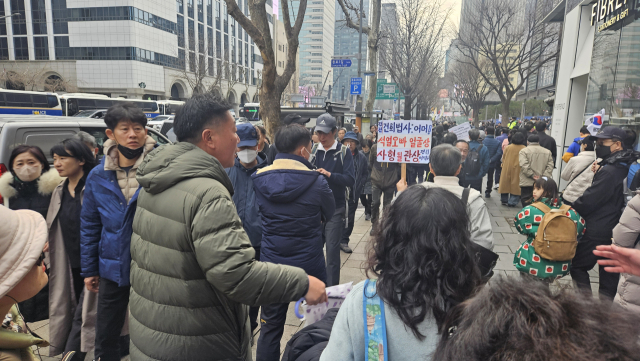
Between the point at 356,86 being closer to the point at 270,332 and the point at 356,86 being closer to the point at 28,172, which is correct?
the point at 28,172

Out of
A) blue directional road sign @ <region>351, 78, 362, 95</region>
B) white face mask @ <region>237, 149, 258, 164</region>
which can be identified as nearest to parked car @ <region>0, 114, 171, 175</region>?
white face mask @ <region>237, 149, 258, 164</region>

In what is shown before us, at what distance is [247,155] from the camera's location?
3.43m

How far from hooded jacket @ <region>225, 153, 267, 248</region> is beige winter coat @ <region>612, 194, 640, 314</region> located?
2770 millimetres

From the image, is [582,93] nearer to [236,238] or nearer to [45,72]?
[236,238]

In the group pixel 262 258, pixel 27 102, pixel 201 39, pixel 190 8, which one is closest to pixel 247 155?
pixel 262 258

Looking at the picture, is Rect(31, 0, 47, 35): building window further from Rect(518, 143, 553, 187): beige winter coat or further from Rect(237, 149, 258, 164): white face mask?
Rect(237, 149, 258, 164): white face mask

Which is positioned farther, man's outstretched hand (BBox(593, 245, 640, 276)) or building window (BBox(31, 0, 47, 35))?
building window (BBox(31, 0, 47, 35))

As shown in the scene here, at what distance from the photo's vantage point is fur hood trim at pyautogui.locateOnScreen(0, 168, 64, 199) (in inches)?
127

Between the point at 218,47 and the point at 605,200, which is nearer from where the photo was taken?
the point at 605,200

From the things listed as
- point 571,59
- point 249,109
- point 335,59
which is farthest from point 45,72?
point 571,59

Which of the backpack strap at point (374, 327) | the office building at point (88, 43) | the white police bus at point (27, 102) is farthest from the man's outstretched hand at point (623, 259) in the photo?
the office building at point (88, 43)

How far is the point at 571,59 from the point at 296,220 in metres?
12.2

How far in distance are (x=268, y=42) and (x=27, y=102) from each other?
77.4ft

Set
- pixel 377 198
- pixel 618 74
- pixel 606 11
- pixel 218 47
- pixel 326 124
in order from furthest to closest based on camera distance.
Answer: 1. pixel 218 47
2. pixel 606 11
3. pixel 618 74
4. pixel 377 198
5. pixel 326 124
